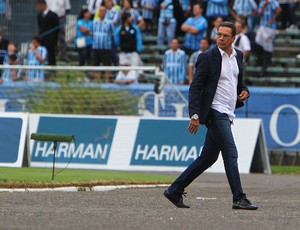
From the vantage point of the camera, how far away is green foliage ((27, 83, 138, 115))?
25078mm

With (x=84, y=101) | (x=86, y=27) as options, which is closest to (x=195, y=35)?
(x=86, y=27)

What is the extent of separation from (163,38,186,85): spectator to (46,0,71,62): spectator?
14.9 feet

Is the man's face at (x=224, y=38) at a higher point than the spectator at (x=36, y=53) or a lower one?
higher

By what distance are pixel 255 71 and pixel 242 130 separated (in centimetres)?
580

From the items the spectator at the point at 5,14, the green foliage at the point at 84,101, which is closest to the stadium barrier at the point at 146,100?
the green foliage at the point at 84,101

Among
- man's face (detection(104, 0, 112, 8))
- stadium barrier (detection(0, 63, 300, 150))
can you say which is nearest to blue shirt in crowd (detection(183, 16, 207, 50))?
man's face (detection(104, 0, 112, 8))

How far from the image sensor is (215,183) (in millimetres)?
18344

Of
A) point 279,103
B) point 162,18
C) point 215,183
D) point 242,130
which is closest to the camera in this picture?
point 215,183

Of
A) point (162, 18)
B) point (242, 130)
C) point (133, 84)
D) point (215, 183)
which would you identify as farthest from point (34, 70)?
point (215, 183)

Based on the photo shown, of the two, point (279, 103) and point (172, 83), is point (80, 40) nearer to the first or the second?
point (172, 83)

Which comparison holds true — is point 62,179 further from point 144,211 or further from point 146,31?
point 146,31

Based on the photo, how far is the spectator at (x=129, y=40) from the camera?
27.9 meters

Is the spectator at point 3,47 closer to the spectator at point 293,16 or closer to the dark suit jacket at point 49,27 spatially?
the dark suit jacket at point 49,27

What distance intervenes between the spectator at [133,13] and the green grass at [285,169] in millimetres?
6940
